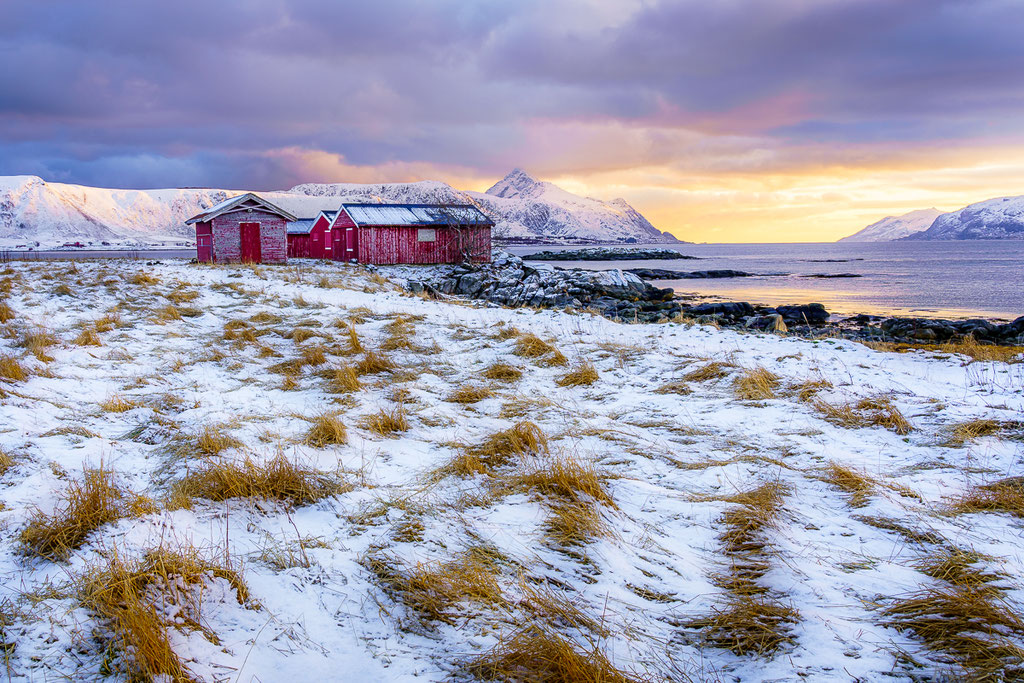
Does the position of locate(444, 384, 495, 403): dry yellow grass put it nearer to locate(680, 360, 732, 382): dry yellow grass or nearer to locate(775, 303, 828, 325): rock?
locate(680, 360, 732, 382): dry yellow grass

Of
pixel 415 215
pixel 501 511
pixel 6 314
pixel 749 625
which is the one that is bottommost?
pixel 749 625

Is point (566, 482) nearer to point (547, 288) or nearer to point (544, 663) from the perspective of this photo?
point (544, 663)

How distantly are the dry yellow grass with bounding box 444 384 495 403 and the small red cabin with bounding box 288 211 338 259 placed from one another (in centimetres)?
3593

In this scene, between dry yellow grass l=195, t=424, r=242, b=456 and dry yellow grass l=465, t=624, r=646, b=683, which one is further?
dry yellow grass l=195, t=424, r=242, b=456

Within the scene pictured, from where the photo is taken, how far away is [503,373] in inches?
302

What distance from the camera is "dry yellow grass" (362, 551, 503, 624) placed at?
8.68 feet

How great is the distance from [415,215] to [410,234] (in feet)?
5.14

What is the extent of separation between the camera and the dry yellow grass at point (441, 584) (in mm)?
2646

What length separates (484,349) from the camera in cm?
948

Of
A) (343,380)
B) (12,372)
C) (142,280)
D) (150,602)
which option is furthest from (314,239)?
(150,602)

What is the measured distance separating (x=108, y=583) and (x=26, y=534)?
2.70ft

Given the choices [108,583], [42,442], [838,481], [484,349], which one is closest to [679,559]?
[838,481]

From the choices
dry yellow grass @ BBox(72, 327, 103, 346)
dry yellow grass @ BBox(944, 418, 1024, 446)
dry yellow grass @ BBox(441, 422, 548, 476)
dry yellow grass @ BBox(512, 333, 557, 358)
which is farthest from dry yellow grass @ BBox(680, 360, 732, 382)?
dry yellow grass @ BBox(72, 327, 103, 346)

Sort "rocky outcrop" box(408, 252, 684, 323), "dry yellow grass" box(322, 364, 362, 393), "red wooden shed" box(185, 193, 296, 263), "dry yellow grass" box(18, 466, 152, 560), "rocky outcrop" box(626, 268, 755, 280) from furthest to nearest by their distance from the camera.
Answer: "rocky outcrop" box(626, 268, 755, 280), "red wooden shed" box(185, 193, 296, 263), "rocky outcrop" box(408, 252, 684, 323), "dry yellow grass" box(322, 364, 362, 393), "dry yellow grass" box(18, 466, 152, 560)
